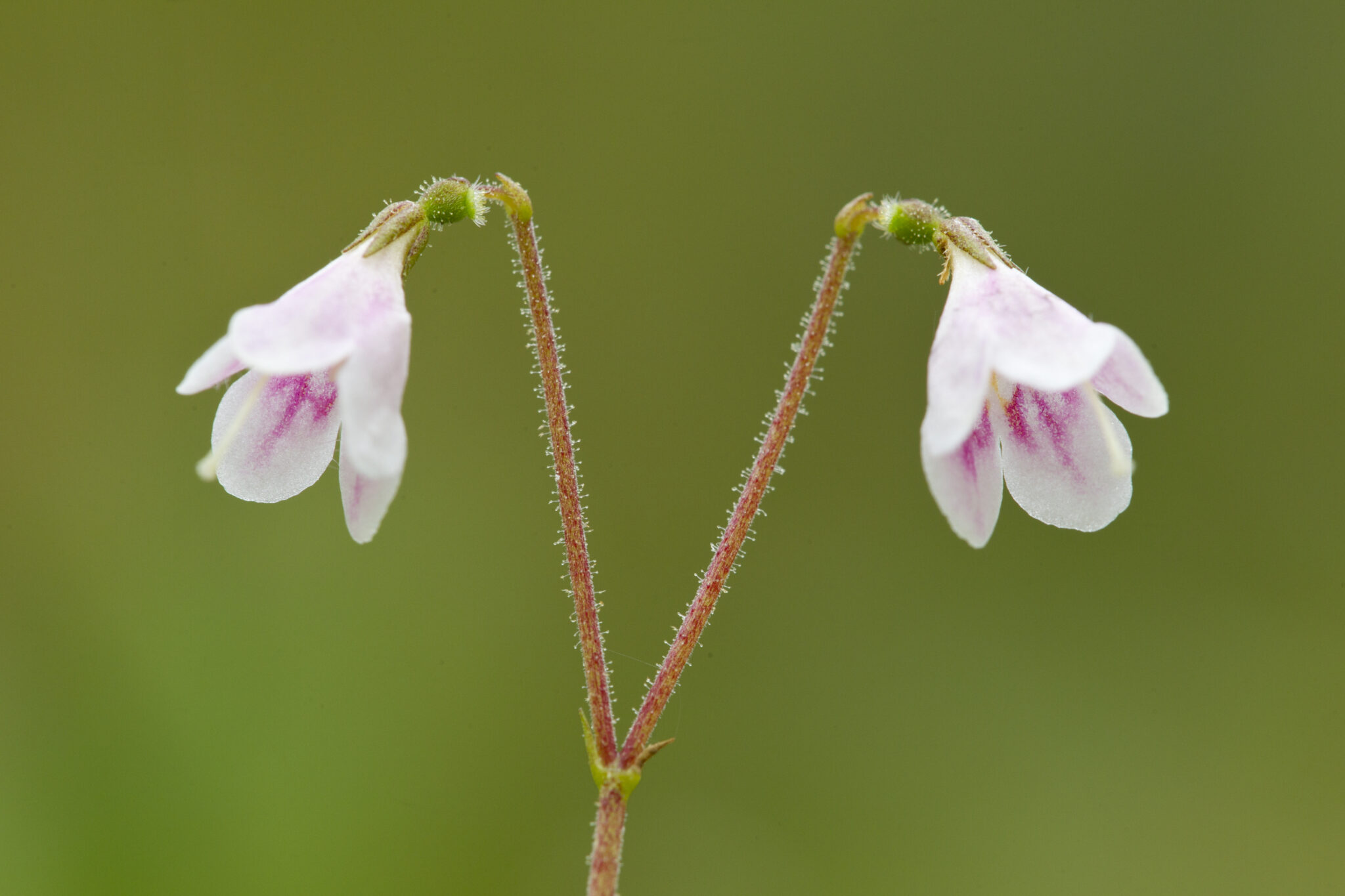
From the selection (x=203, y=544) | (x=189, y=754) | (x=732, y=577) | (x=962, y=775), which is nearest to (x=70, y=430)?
(x=203, y=544)

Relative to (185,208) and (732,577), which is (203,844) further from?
(185,208)

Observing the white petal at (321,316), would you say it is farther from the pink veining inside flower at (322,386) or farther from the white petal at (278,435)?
the white petal at (278,435)

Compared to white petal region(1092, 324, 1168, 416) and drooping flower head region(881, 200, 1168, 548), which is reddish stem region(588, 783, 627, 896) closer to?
drooping flower head region(881, 200, 1168, 548)

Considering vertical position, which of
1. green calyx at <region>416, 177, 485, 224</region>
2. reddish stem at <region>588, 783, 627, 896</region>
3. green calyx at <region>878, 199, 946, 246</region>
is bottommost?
reddish stem at <region>588, 783, 627, 896</region>

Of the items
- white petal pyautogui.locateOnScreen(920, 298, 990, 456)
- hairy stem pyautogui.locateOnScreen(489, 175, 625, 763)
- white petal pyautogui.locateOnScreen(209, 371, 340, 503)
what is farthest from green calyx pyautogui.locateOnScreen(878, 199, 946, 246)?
white petal pyautogui.locateOnScreen(209, 371, 340, 503)

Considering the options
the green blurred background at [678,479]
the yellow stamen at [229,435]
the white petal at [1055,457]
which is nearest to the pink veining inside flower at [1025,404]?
the white petal at [1055,457]

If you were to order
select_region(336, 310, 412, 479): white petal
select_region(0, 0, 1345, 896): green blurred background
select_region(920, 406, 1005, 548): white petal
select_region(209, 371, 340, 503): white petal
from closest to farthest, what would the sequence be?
select_region(336, 310, 412, 479): white petal < select_region(920, 406, 1005, 548): white petal < select_region(209, 371, 340, 503): white petal < select_region(0, 0, 1345, 896): green blurred background

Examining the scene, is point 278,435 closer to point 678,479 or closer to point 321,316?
point 321,316
